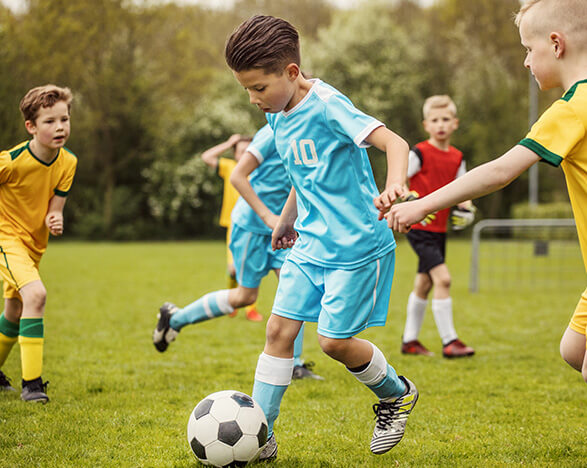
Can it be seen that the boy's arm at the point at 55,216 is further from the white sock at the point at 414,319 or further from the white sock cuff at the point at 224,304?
the white sock at the point at 414,319

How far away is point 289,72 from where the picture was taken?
309 cm

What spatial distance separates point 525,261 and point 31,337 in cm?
1229

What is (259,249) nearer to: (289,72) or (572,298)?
(289,72)

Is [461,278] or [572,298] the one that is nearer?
[572,298]

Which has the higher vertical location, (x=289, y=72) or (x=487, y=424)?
(x=289, y=72)

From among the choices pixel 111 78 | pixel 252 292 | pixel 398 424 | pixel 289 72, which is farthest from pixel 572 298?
pixel 111 78

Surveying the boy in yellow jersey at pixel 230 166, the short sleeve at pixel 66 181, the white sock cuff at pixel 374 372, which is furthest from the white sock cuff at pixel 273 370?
the boy in yellow jersey at pixel 230 166

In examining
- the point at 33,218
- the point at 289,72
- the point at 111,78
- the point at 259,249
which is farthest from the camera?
the point at 111,78

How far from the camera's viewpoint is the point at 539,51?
259 cm

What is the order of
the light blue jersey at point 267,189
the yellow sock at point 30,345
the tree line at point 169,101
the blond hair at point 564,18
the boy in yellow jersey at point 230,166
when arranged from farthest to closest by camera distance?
the tree line at point 169,101, the boy in yellow jersey at point 230,166, the light blue jersey at point 267,189, the yellow sock at point 30,345, the blond hair at point 564,18

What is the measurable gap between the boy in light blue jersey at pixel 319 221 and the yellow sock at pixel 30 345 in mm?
1826

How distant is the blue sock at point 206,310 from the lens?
5.21 meters

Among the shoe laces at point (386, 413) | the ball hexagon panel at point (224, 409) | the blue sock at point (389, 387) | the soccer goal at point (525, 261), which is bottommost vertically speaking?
the soccer goal at point (525, 261)

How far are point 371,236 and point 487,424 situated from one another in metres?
1.59
